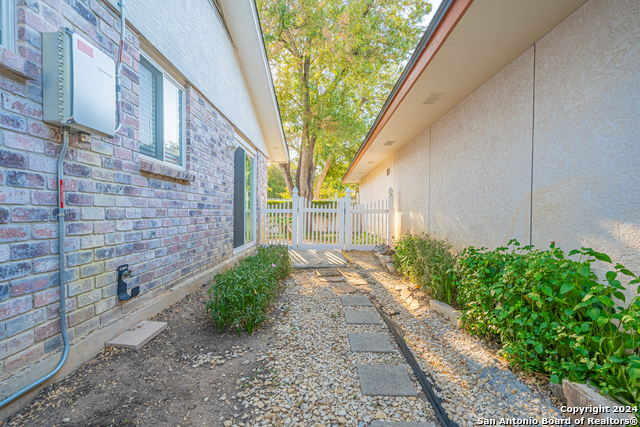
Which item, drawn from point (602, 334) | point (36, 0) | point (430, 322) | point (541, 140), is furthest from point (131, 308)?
point (541, 140)

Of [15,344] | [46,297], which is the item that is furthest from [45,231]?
[15,344]

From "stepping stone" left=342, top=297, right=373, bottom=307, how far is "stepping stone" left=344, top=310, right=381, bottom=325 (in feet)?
0.87

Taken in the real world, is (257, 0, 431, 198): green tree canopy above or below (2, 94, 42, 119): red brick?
above

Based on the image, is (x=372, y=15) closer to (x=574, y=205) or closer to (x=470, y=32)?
(x=470, y=32)

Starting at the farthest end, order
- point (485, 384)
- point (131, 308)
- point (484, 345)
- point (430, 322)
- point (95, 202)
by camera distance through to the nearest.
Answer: point (430, 322)
point (131, 308)
point (484, 345)
point (95, 202)
point (485, 384)

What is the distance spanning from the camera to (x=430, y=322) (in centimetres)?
297

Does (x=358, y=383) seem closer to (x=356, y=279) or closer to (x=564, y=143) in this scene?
(x=564, y=143)

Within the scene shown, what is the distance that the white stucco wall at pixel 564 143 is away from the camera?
191cm

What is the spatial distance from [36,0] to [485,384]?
3.69 meters

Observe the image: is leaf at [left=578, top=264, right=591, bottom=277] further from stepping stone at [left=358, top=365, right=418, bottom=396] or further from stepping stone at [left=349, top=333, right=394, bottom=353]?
stepping stone at [left=349, top=333, right=394, bottom=353]

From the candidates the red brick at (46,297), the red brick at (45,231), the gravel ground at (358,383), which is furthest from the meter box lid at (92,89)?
the gravel ground at (358,383)

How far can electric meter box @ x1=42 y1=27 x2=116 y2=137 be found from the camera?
1.72 metres

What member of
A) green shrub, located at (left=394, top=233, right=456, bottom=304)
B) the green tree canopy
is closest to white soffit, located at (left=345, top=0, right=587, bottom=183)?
green shrub, located at (left=394, top=233, right=456, bottom=304)

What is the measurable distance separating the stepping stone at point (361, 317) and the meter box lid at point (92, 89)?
107 inches
